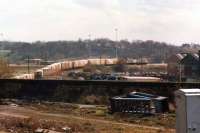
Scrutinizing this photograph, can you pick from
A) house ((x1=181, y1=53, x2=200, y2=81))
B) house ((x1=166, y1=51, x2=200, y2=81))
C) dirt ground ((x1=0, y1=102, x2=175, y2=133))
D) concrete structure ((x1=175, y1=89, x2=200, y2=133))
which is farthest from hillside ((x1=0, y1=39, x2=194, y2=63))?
concrete structure ((x1=175, y1=89, x2=200, y2=133))

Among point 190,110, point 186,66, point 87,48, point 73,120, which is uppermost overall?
point 87,48

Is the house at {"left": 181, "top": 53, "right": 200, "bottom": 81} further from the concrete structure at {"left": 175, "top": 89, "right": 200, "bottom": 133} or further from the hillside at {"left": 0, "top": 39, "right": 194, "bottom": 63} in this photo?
the hillside at {"left": 0, "top": 39, "right": 194, "bottom": 63}

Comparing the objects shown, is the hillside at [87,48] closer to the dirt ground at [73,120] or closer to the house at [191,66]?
the house at [191,66]

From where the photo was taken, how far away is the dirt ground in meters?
21.8

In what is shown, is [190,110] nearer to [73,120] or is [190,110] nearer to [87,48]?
[73,120]

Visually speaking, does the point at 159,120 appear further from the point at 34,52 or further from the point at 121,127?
the point at 34,52

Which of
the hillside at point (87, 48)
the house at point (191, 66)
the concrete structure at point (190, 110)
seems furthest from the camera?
the hillside at point (87, 48)

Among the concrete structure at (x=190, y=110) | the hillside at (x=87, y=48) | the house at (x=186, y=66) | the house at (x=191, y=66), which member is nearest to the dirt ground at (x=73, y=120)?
the concrete structure at (x=190, y=110)

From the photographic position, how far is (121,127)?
2302cm

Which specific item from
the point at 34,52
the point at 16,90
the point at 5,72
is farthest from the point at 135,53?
the point at 16,90

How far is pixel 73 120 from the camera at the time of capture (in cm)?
2586

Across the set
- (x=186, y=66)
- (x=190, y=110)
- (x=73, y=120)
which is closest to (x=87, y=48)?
(x=186, y=66)

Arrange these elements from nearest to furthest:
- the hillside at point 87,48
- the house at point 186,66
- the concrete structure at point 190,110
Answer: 1. the concrete structure at point 190,110
2. the house at point 186,66
3. the hillside at point 87,48

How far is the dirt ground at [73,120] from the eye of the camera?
71.5 ft
